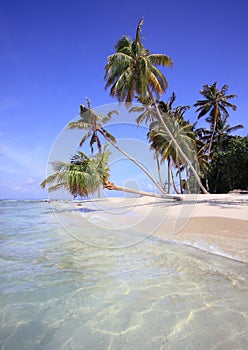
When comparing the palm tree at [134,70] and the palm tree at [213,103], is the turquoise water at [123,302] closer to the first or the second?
the palm tree at [134,70]

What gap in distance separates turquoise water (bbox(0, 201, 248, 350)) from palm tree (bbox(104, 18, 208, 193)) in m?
13.0

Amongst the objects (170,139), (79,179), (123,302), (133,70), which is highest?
(133,70)

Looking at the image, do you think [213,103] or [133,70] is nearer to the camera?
[133,70]

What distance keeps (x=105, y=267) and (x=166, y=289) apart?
1330 mm

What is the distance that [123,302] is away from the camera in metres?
2.73

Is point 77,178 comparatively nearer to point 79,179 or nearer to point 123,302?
point 79,179

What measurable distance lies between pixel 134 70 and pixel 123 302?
50.4ft

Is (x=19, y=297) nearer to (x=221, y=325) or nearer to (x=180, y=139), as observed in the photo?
(x=221, y=325)

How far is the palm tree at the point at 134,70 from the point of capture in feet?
48.2

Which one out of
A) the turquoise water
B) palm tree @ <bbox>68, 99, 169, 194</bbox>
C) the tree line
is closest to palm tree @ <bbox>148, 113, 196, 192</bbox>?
the tree line

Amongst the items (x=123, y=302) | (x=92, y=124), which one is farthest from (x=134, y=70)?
(x=123, y=302)

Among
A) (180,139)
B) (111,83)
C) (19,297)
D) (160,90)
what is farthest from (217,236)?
(180,139)

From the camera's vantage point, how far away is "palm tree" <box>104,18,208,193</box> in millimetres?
14688

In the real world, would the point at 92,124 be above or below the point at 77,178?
above
